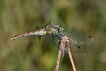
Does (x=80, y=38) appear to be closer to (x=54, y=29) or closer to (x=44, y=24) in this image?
(x=54, y=29)

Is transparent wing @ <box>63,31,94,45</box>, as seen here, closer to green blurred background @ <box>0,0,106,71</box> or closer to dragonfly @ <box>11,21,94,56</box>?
dragonfly @ <box>11,21,94,56</box>

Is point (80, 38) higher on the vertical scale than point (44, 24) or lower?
lower

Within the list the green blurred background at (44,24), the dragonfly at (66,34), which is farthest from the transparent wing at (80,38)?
the green blurred background at (44,24)

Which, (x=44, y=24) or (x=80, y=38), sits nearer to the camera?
(x=80, y=38)

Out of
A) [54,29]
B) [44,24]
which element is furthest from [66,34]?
[44,24]

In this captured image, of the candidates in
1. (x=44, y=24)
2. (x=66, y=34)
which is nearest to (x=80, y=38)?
(x=66, y=34)

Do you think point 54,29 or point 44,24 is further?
point 44,24

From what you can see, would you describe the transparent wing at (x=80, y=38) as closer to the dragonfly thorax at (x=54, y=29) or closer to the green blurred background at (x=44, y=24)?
the dragonfly thorax at (x=54, y=29)

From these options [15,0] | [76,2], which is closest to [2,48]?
[15,0]
